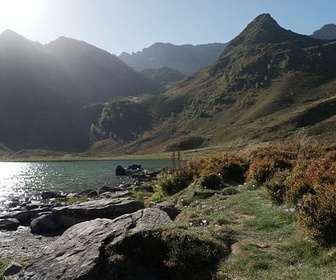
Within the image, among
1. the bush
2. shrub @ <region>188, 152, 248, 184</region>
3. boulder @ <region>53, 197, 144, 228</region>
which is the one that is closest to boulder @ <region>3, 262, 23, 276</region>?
boulder @ <region>53, 197, 144, 228</region>

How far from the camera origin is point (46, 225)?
72.8 feet

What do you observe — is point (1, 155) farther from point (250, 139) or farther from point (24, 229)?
point (24, 229)

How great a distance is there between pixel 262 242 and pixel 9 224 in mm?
19210

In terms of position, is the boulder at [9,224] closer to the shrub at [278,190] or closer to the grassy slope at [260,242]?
the grassy slope at [260,242]

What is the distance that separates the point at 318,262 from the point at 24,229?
19746mm

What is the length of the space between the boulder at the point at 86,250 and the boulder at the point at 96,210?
8.09 meters

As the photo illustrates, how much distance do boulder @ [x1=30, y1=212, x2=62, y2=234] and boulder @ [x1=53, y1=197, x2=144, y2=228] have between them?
10.7 inches

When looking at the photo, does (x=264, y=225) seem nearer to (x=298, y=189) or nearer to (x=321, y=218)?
(x=298, y=189)

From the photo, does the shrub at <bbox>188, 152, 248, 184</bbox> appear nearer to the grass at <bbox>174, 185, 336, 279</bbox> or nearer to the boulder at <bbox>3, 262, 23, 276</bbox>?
the grass at <bbox>174, 185, 336, 279</bbox>

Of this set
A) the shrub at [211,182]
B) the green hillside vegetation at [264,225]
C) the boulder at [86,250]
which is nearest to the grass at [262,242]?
the green hillside vegetation at [264,225]

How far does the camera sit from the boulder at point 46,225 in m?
22.0

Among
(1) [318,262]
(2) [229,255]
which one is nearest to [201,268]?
(2) [229,255]

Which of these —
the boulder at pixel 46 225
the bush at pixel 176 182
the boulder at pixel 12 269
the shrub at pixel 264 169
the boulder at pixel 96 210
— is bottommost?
the boulder at pixel 46 225

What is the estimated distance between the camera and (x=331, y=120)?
463 ft
